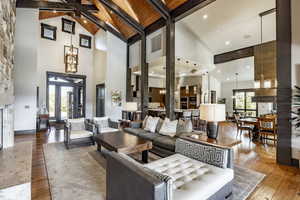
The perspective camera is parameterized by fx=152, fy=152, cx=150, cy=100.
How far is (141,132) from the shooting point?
13.9ft

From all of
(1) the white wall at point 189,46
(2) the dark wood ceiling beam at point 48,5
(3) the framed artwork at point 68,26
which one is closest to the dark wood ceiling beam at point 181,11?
(1) the white wall at point 189,46

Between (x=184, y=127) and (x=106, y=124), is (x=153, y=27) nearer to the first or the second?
(x=106, y=124)

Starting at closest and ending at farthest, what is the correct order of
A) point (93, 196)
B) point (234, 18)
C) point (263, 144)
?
point (93, 196) < point (263, 144) < point (234, 18)

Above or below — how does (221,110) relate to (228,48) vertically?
below

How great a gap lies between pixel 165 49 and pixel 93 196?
17.0ft

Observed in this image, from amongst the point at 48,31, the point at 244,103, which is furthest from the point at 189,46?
the point at 244,103

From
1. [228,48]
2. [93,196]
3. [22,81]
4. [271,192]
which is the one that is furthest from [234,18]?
[22,81]

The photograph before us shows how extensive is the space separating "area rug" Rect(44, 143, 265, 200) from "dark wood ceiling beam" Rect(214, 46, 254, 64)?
18.9 ft

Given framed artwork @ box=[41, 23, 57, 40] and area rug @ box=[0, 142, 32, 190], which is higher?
framed artwork @ box=[41, 23, 57, 40]

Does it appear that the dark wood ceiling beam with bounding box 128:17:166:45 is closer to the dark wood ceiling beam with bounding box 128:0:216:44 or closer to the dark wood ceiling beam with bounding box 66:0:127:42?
the dark wood ceiling beam with bounding box 128:0:216:44

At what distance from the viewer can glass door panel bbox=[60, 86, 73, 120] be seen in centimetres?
909

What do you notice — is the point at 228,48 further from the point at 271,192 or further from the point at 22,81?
the point at 22,81

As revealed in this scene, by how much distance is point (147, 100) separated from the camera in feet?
22.9

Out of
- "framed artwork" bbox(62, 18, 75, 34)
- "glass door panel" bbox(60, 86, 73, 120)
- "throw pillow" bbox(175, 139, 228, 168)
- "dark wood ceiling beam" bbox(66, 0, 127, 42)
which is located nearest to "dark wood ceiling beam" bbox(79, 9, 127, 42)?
"dark wood ceiling beam" bbox(66, 0, 127, 42)
